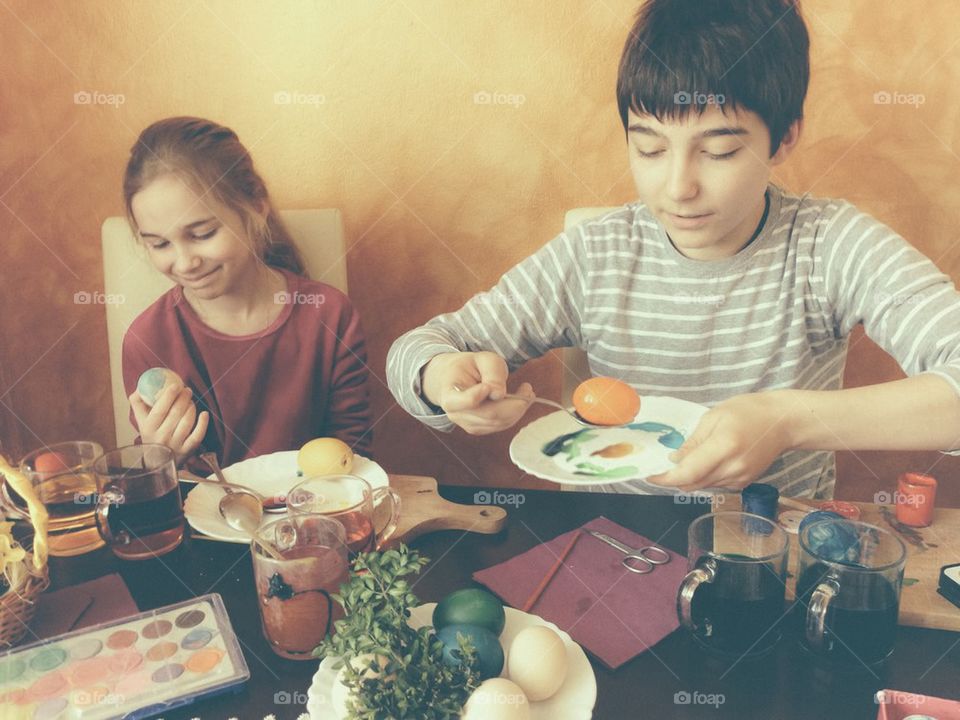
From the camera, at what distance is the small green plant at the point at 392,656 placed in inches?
22.7

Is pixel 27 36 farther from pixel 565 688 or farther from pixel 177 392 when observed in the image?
pixel 565 688

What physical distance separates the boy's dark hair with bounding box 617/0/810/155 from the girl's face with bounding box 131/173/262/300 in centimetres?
71

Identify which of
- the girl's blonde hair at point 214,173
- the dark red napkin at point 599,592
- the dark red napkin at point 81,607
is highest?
the girl's blonde hair at point 214,173

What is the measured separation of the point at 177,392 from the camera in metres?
1.17

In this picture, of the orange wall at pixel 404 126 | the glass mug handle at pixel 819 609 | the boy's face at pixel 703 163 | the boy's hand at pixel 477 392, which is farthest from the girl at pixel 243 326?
the glass mug handle at pixel 819 609

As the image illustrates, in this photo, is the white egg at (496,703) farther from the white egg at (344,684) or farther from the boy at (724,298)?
the boy at (724,298)

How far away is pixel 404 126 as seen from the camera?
1.53 metres

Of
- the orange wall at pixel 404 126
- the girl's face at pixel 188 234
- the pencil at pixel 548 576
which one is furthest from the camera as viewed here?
the orange wall at pixel 404 126

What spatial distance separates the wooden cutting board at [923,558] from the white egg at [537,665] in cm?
27

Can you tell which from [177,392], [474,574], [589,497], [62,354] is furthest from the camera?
[62,354]

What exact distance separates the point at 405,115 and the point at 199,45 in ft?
1.35

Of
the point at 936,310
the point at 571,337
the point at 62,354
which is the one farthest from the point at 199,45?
the point at 936,310

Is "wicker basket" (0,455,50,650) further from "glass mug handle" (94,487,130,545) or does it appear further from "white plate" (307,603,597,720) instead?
"white plate" (307,603,597,720)

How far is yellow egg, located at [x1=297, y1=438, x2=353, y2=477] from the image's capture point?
102 cm
